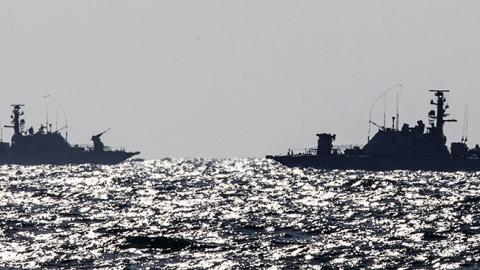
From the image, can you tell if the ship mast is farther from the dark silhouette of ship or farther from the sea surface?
the sea surface

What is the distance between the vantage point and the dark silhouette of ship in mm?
161625

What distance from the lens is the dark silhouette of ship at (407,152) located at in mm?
161625

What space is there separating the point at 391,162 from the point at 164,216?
4496 inches

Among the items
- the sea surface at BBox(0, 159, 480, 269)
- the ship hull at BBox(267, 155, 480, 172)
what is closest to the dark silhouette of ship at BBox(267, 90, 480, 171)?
the ship hull at BBox(267, 155, 480, 172)

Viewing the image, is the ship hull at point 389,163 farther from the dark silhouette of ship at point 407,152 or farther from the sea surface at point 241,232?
the sea surface at point 241,232

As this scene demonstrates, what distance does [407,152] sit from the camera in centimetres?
16312

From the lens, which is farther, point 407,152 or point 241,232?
point 407,152

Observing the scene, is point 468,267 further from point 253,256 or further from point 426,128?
point 426,128

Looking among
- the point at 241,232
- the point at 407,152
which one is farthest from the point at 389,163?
the point at 241,232

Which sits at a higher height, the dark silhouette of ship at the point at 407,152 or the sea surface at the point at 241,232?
the dark silhouette of ship at the point at 407,152

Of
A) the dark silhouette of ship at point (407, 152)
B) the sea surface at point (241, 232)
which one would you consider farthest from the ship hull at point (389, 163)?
the sea surface at point (241, 232)

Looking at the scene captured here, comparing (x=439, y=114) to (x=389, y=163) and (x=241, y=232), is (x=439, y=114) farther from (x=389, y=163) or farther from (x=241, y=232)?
(x=241, y=232)

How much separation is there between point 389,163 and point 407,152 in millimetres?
3469

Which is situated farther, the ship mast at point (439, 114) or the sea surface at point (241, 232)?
the ship mast at point (439, 114)
